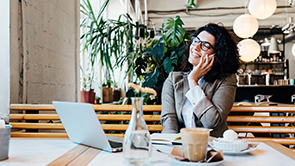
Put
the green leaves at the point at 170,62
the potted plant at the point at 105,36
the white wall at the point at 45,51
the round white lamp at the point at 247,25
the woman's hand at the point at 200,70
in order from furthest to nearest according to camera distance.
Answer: the round white lamp at the point at 247,25 < the potted plant at the point at 105,36 < the green leaves at the point at 170,62 < the white wall at the point at 45,51 < the woman's hand at the point at 200,70

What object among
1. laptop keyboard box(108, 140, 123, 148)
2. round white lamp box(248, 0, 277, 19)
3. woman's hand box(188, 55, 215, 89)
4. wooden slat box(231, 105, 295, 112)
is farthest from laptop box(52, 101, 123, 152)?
round white lamp box(248, 0, 277, 19)

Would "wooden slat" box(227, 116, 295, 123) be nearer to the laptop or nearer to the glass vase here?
the laptop

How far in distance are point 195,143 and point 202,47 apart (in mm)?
939

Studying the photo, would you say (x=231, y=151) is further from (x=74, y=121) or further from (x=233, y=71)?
(x=233, y=71)

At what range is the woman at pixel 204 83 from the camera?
1.43 metres

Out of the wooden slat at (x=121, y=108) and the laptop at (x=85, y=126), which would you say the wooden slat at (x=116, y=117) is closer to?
the wooden slat at (x=121, y=108)

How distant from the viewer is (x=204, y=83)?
155cm

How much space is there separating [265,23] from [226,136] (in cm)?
805

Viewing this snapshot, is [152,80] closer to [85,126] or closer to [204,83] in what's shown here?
[204,83]

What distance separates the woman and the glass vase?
69 centimetres

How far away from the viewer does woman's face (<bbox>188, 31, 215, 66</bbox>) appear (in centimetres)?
153

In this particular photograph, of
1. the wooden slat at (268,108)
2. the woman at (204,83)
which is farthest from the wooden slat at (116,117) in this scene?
the wooden slat at (268,108)

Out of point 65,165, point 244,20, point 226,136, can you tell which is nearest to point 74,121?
point 65,165

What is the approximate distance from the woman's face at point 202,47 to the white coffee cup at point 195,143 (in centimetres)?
87
